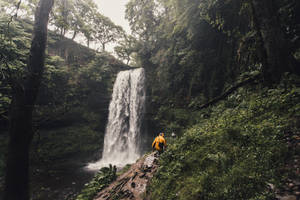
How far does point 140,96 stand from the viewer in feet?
56.5

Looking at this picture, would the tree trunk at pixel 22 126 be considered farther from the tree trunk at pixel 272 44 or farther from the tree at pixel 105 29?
the tree at pixel 105 29

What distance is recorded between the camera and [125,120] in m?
16.9

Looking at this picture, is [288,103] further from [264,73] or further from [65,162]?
[65,162]

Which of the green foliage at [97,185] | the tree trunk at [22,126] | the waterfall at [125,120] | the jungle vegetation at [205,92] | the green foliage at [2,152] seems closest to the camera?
the jungle vegetation at [205,92]

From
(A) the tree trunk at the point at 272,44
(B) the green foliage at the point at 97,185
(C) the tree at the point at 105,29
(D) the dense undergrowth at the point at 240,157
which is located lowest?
(B) the green foliage at the point at 97,185

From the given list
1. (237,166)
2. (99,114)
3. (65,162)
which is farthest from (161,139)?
(99,114)

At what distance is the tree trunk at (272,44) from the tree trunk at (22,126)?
5.57 meters

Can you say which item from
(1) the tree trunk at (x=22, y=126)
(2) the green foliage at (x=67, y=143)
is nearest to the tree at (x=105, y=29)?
(2) the green foliage at (x=67, y=143)

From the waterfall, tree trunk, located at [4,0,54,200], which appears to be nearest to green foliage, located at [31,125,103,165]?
the waterfall

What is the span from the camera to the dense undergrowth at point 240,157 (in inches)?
92.9

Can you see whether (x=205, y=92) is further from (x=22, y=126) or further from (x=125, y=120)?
(x=22, y=126)

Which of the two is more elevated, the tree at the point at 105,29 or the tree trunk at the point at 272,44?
the tree at the point at 105,29

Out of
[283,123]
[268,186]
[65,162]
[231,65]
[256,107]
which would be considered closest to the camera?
[268,186]

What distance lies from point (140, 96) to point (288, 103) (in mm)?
14287
